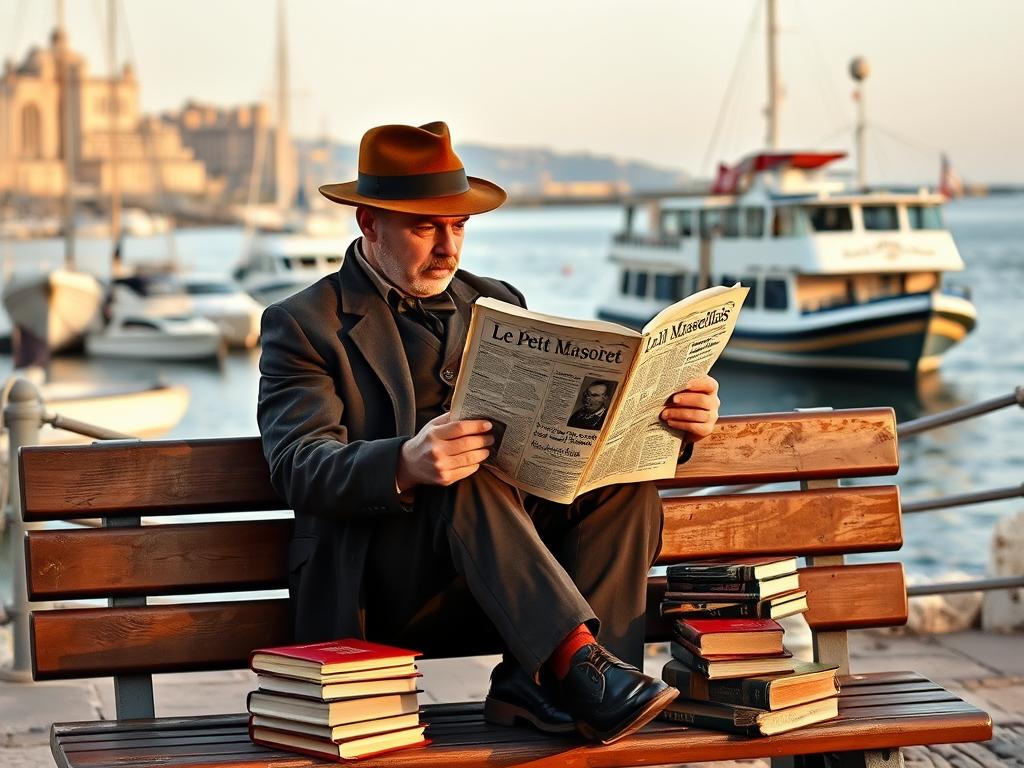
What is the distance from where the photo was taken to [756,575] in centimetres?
298

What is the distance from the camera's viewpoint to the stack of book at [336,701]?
8.71ft

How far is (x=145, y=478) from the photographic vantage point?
10.2 feet

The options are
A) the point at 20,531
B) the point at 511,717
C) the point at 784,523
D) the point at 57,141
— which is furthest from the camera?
the point at 57,141

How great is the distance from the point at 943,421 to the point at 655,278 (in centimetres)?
3493

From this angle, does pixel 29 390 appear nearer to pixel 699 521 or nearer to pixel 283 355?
pixel 283 355

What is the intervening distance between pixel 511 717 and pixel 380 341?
2.54 ft

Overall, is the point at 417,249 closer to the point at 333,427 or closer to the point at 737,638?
the point at 333,427

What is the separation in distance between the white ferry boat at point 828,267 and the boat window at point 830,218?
20mm

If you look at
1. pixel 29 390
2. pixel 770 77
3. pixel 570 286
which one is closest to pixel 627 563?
pixel 29 390

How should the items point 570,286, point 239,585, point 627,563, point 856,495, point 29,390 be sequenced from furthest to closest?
point 570,286 → point 29,390 → point 856,495 → point 239,585 → point 627,563

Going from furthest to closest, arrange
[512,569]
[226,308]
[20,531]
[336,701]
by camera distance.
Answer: [226,308] < [20,531] < [512,569] < [336,701]

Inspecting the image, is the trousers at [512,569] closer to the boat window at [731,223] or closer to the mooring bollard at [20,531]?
the mooring bollard at [20,531]

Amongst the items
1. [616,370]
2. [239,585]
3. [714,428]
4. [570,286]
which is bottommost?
[570,286]

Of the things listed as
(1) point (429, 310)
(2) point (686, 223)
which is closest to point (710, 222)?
(2) point (686, 223)
